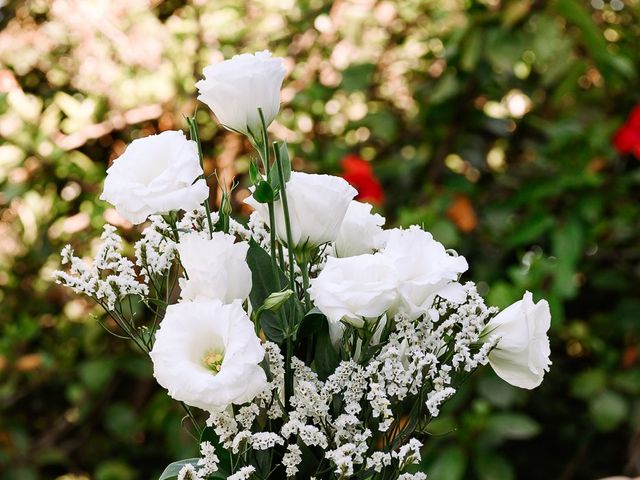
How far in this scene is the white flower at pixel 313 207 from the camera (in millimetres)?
560

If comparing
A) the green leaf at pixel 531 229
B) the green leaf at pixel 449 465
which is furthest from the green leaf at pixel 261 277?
the green leaf at pixel 531 229

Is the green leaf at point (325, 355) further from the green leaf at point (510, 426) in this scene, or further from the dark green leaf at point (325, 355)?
the green leaf at point (510, 426)

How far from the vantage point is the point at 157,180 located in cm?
54

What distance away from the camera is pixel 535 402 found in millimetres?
1849

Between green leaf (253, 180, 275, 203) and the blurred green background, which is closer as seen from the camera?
green leaf (253, 180, 275, 203)

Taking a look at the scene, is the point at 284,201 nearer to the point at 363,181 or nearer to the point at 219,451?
the point at 219,451

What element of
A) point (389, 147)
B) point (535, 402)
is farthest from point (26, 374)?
point (535, 402)

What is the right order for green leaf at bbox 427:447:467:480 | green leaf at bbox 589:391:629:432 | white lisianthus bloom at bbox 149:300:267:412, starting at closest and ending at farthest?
white lisianthus bloom at bbox 149:300:267:412
green leaf at bbox 427:447:467:480
green leaf at bbox 589:391:629:432

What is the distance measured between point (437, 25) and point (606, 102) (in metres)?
0.39

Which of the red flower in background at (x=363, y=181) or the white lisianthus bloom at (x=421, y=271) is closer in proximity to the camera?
the white lisianthus bloom at (x=421, y=271)

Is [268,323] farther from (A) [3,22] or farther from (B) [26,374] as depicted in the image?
(A) [3,22]

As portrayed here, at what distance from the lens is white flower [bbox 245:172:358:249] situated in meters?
0.56

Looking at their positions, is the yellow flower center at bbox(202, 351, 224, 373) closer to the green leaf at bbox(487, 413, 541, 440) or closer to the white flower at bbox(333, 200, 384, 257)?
the white flower at bbox(333, 200, 384, 257)

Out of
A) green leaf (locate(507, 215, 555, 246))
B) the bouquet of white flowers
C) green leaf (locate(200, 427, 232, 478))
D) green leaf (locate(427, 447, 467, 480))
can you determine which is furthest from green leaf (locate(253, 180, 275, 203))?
green leaf (locate(507, 215, 555, 246))
